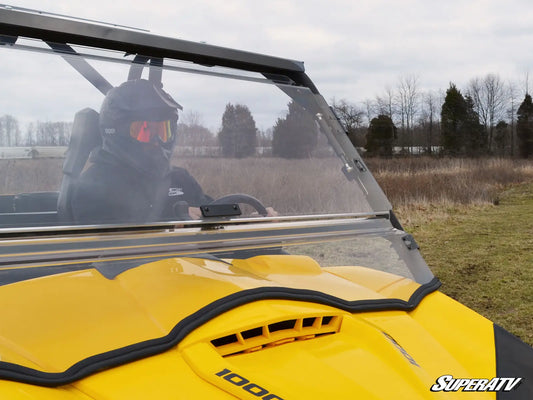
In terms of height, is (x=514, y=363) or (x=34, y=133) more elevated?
(x=34, y=133)

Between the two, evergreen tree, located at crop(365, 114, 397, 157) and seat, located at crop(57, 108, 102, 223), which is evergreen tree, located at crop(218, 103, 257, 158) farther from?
evergreen tree, located at crop(365, 114, 397, 157)

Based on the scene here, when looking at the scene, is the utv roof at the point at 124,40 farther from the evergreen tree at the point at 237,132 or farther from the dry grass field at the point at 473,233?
the dry grass field at the point at 473,233

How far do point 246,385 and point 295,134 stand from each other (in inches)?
44.7

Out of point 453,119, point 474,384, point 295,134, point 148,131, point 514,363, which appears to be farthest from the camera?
point 453,119

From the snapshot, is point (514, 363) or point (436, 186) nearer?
point (514, 363)

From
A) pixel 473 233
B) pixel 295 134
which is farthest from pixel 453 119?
pixel 295 134

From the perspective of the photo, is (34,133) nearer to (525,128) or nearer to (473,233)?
(473,233)

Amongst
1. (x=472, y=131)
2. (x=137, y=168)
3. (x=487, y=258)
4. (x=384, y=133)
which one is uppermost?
(x=472, y=131)

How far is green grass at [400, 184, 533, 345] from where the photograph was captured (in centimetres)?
480

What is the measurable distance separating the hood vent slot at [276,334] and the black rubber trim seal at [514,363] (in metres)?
0.45

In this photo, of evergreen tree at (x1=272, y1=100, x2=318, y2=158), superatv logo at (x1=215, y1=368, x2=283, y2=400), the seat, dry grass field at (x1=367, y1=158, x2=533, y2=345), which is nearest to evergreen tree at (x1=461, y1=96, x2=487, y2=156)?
dry grass field at (x1=367, y1=158, x2=533, y2=345)

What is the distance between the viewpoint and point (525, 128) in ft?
107

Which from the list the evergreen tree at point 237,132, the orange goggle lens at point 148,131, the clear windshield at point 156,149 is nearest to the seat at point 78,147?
the clear windshield at point 156,149

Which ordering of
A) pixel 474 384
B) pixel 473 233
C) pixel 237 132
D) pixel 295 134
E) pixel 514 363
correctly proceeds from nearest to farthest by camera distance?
1. pixel 474 384
2. pixel 514 363
3. pixel 237 132
4. pixel 295 134
5. pixel 473 233
